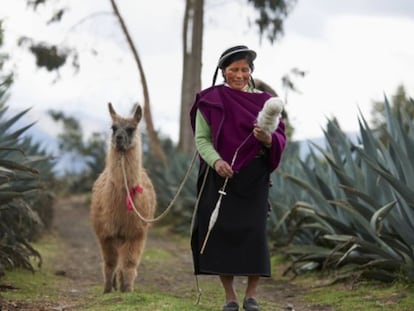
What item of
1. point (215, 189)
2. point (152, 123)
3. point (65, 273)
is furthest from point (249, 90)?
point (152, 123)

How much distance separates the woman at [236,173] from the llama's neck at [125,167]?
2195 mm

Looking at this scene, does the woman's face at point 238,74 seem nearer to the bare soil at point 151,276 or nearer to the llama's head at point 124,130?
the bare soil at point 151,276

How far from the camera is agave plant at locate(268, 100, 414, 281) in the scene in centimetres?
710

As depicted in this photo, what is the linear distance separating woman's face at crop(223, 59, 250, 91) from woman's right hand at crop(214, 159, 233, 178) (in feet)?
2.07

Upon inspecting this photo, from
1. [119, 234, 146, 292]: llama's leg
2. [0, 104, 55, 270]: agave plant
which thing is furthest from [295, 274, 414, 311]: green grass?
[0, 104, 55, 270]: agave plant

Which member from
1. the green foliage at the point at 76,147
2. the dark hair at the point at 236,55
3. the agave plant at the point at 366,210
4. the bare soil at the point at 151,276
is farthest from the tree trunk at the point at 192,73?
the dark hair at the point at 236,55

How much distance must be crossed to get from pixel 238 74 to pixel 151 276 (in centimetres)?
482

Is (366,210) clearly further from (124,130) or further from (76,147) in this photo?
(76,147)

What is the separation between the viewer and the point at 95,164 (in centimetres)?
2964

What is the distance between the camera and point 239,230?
5.84m

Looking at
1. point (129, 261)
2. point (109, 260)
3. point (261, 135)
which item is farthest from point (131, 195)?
point (261, 135)

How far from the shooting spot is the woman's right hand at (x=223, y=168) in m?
5.63

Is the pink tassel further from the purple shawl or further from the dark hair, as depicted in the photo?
the dark hair

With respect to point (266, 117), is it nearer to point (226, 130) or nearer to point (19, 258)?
point (226, 130)
